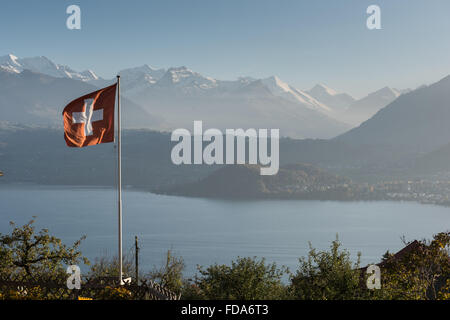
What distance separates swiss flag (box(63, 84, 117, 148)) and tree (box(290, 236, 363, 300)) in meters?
7.69

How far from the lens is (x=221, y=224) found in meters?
128

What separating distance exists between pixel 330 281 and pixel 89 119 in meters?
8.59

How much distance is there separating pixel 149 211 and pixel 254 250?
52.6m

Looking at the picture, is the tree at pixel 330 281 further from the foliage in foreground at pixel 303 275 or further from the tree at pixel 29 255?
the tree at pixel 29 255

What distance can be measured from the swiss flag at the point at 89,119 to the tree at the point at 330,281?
7.69m

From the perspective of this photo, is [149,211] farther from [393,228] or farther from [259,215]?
[393,228]

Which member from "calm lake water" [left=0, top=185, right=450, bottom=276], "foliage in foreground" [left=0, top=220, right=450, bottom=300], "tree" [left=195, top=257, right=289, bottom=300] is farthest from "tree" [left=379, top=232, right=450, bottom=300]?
"calm lake water" [left=0, top=185, right=450, bottom=276]

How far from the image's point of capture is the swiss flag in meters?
12.9

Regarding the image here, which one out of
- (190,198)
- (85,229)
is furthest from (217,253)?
(190,198)

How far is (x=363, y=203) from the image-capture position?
17312cm

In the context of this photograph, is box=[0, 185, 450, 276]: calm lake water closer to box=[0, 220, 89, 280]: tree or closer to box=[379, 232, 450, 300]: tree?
box=[0, 220, 89, 280]: tree

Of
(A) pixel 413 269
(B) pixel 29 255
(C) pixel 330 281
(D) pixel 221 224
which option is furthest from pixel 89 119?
(D) pixel 221 224

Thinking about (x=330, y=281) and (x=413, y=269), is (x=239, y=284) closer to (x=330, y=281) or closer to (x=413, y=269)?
(x=330, y=281)

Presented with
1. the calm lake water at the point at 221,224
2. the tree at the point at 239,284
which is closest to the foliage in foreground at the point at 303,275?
the tree at the point at 239,284
